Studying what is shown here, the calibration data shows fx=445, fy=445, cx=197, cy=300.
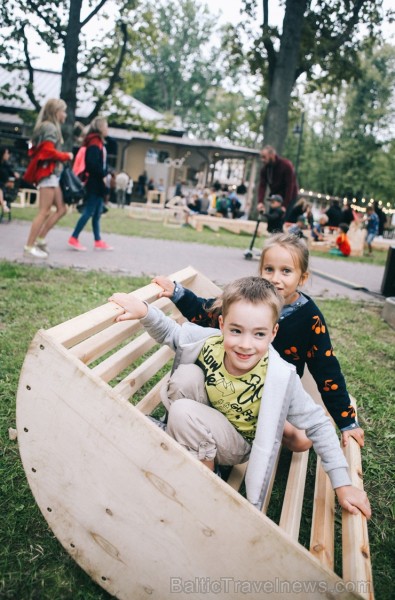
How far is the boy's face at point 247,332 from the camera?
170 cm

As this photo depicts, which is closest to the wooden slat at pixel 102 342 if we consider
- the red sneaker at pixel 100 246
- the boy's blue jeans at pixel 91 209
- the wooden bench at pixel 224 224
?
the boy's blue jeans at pixel 91 209

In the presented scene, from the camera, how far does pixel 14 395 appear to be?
2562 mm

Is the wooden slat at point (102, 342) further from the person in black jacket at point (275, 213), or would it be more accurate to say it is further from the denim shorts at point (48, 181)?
the person in black jacket at point (275, 213)

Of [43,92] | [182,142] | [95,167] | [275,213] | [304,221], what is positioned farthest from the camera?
[182,142]

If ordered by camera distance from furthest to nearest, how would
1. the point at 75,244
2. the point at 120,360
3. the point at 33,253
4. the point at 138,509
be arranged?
the point at 75,244, the point at 33,253, the point at 120,360, the point at 138,509

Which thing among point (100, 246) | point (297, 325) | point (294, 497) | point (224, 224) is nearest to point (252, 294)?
point (297, 325)

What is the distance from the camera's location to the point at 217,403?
1.82 meters

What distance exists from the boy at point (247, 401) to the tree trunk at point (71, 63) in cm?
1470

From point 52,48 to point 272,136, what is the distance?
7.94 m

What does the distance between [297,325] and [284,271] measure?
0.29 metres

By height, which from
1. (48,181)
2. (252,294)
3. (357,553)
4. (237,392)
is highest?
(48,181)

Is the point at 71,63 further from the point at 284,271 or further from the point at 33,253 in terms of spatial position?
the point at 284,271

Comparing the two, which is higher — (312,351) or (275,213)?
(275,213)

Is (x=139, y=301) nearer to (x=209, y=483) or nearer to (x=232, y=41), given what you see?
(x=209, y=483)
